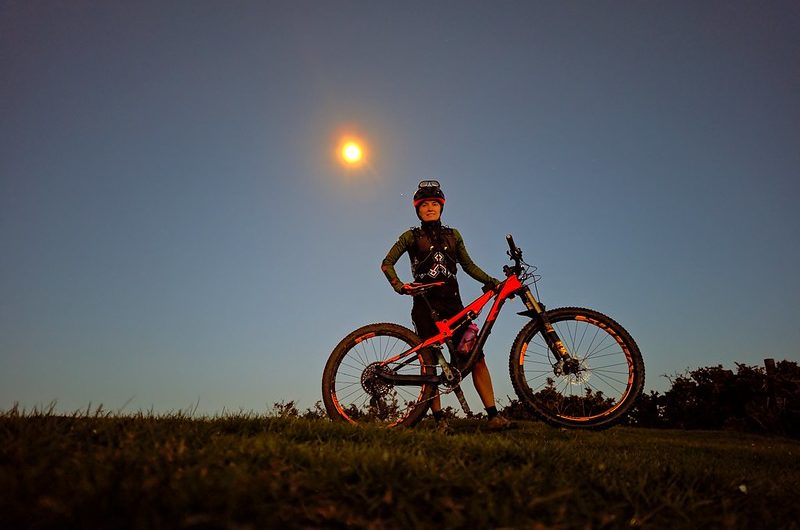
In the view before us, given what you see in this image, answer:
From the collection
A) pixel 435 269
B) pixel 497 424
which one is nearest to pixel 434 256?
pixel 435 269

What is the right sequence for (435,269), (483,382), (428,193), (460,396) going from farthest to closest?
1. (428,193)
2. (435,269)
3. (483,382)
4. (460,396)

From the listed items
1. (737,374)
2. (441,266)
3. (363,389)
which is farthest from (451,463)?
(737,374)

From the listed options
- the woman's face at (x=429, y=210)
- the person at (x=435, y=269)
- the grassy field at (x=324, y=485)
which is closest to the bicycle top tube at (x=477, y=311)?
the person at (x=435, y=269)

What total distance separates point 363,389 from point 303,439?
2.18 m

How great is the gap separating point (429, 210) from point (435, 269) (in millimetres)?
885

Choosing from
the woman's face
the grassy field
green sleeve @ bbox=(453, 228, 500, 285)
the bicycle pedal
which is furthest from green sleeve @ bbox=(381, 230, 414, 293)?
the grassy field

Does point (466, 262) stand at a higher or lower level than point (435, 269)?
higher

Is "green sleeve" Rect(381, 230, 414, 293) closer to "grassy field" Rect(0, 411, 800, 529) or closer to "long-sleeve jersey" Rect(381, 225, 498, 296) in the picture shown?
"long-sleeve jersey" Rect(381, 225, 498, 296)

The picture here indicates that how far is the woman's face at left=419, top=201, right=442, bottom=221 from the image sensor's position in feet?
21.3

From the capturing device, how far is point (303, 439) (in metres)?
3.80

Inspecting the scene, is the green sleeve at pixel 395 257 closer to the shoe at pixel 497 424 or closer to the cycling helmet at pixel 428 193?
the cycling helmet at pixel 428 193

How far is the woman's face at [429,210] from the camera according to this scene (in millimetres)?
6500

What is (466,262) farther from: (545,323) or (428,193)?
(545,323)

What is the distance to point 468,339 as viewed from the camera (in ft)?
19.3
